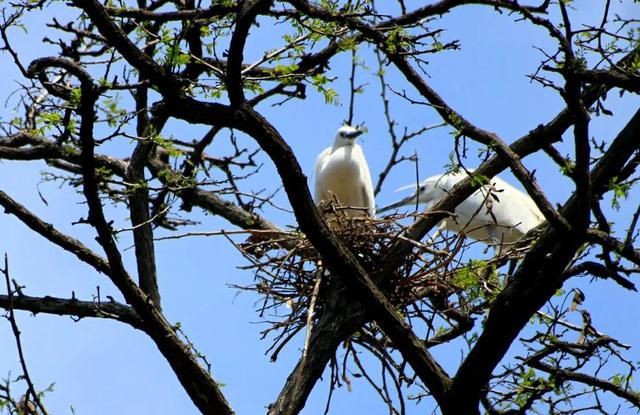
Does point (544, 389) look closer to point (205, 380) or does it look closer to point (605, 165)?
point (605, 165)

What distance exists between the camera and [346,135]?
8367 millimetres

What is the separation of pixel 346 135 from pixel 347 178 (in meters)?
0.44

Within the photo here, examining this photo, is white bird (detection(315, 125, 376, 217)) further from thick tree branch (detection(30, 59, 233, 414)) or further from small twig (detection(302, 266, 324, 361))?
thick tree branch (detection(30, 59, 233, 414))

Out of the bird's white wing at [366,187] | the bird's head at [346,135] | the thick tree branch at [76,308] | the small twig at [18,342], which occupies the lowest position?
the small twig at [18,342]

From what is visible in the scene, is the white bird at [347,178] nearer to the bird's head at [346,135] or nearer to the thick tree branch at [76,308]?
the bird's head at [346,135]

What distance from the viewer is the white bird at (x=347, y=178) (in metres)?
8.13

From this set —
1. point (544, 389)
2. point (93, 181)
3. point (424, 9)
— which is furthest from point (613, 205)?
point (93, 181)

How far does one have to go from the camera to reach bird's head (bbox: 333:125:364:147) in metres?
8.33

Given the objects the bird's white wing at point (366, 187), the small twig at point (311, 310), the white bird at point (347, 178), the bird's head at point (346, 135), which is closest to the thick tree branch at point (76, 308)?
the small twig at point (311, 310)

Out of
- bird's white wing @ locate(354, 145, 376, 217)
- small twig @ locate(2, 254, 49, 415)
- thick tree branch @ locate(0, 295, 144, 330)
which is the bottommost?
small twig @ locate(2, 254, 49, 415)

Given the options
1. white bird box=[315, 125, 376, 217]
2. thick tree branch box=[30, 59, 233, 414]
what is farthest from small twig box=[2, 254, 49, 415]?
white bird box=[315, 125, 376, 217]

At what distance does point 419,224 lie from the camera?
5.96 m

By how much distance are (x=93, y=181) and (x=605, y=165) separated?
88.7 inches

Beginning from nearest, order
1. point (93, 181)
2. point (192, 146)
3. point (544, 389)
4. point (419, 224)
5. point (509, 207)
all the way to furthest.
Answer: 1. point (93, 181)
2. point (544, 389)
3. point (419, 224)
4. point (192, 146)
5. point (509, 207)
